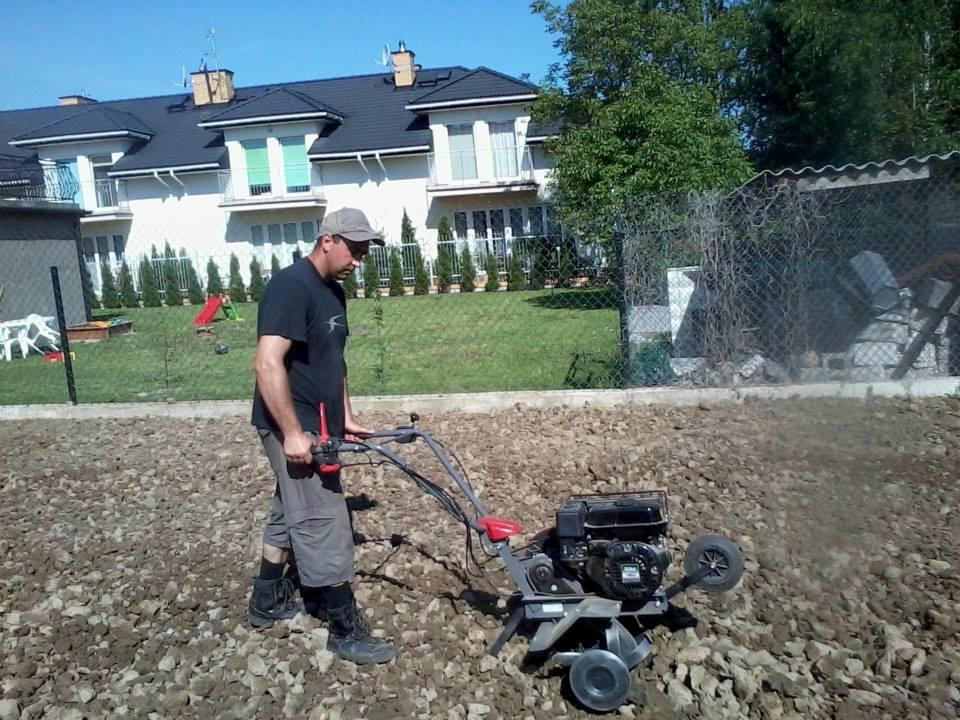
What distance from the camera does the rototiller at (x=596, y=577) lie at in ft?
12.2

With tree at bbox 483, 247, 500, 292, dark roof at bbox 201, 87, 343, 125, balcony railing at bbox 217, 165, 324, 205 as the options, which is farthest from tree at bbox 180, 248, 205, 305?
dark roof at bbox 201, 87, 343, 125

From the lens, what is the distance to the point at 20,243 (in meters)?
19.7

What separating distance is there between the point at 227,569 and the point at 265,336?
192 cm

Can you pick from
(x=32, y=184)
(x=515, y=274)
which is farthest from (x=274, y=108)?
(x=515, y=274)

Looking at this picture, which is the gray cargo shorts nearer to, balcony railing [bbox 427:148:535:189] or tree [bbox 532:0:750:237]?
tree [bbox 532:0:750:237]

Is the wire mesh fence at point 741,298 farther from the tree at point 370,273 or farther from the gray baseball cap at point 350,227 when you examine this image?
the tree at point 370,273

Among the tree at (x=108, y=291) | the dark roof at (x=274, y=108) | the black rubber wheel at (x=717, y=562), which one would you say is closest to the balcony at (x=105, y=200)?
the dark roof at (x=274, y=108)

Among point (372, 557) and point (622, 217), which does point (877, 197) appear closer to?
point (622, 217)

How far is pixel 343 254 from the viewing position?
4.14 meters

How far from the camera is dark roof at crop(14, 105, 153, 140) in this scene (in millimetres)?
34688

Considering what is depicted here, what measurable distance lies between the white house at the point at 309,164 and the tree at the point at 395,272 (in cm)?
168

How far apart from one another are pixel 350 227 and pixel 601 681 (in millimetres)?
2131

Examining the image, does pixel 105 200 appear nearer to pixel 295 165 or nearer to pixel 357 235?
pixel 295 165

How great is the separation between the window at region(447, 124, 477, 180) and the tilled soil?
2359 centimetres
